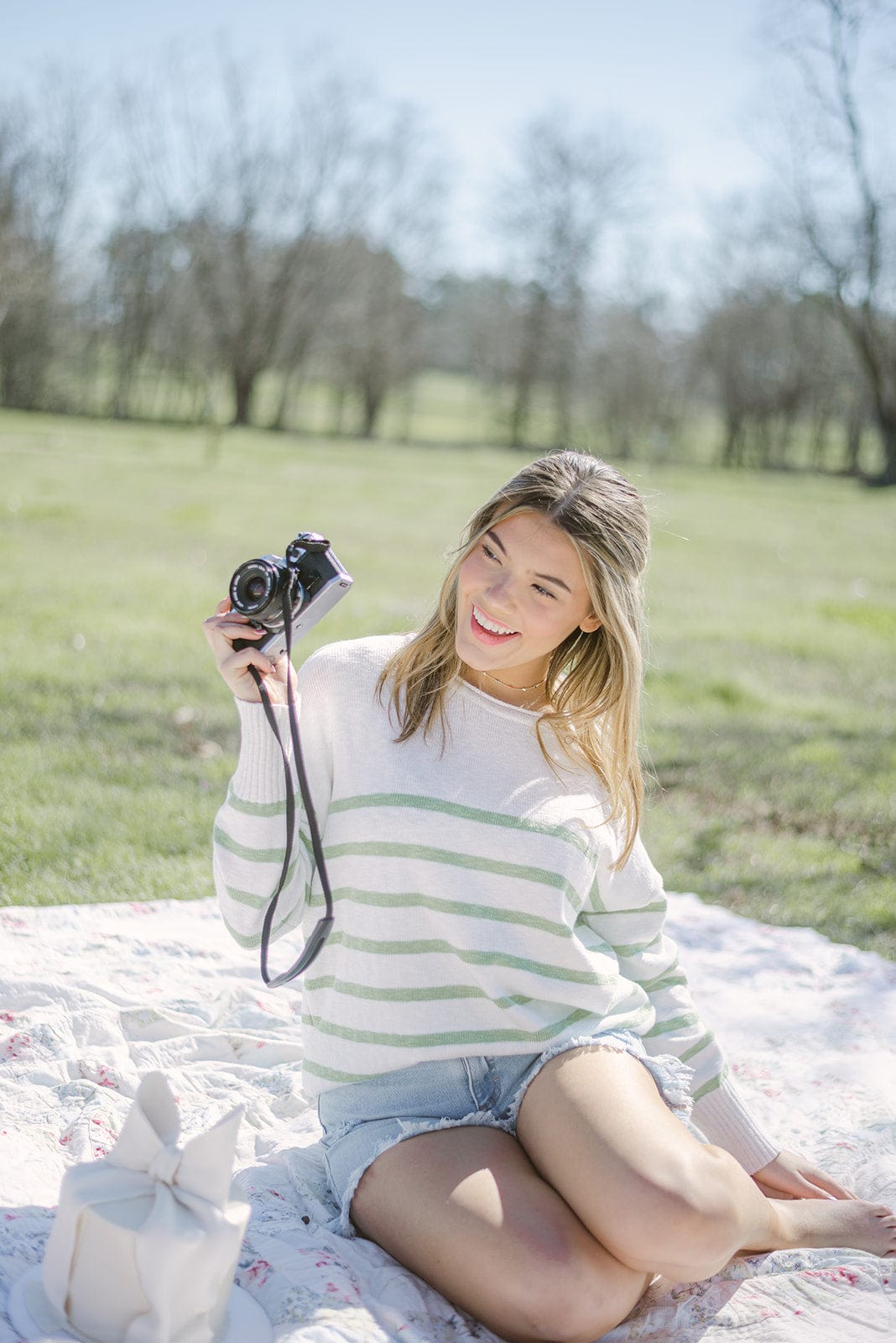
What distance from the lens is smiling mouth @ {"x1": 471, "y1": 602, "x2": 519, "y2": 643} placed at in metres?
2.00

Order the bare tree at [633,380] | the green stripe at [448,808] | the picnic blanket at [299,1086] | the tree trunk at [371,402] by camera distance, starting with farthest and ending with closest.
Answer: the tree trunk at [371,402] → the bare tree at [633,380] → the green stripe at [448,808] → the picnic blanket at [299,1086]

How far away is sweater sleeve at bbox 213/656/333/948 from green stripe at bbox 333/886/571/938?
124 millimetres

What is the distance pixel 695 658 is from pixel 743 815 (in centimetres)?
231

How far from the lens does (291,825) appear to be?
1835 mm

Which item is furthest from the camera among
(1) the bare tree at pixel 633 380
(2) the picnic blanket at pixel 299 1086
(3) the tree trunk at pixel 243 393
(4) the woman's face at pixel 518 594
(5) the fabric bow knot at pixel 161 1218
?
(3) the tree trunk at pixel 243 393

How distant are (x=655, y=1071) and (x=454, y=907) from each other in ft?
1.44

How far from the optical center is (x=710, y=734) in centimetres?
532

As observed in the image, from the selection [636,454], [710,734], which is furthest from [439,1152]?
[636,454]

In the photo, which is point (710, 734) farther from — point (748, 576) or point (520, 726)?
point (748, 576)

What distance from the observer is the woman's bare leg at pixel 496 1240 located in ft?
5.35

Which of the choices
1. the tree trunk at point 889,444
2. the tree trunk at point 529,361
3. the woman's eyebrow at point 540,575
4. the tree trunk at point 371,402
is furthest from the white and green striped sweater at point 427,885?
the tree trunk at point 371,402

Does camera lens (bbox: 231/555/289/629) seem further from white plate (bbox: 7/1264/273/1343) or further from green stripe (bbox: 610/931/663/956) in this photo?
white plate (bbox: 7/1264/273/1343)

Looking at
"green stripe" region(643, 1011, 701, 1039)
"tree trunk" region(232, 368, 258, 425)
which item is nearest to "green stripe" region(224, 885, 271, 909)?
"green stripe" region(643, 1011, 701, 1039)

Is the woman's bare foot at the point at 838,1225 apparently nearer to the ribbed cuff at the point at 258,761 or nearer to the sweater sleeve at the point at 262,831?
the sweater sleeve at the point at 262,831
